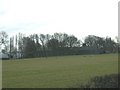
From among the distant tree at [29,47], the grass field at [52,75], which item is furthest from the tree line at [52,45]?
the grass field at [52,75]

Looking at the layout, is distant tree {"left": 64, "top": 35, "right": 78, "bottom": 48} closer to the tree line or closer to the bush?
the tree line

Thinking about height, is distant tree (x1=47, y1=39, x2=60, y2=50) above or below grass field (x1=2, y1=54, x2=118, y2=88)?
above

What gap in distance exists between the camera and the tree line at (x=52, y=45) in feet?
365

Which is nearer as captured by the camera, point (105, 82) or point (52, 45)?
point (105, 82)

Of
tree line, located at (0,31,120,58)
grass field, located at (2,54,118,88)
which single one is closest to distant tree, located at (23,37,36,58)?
tree line, located at (0,31,120,58)

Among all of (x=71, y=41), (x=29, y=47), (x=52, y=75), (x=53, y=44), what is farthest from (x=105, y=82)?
(x=71, y=41)

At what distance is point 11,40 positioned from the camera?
118438 millimetres

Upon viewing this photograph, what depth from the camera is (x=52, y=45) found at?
4680 inches

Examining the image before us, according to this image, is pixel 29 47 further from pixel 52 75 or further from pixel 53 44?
pixel 52 75

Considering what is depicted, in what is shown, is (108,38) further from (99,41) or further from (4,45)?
(4,45)

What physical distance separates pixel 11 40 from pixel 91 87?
10997 cm

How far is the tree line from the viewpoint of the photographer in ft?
365

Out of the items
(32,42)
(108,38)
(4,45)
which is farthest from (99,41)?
(4,45)

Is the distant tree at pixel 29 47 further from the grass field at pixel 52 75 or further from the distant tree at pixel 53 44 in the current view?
the grass field at pixel 52 75
